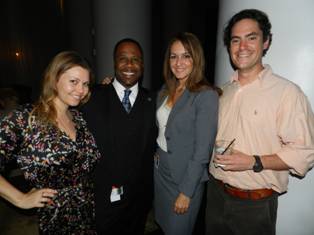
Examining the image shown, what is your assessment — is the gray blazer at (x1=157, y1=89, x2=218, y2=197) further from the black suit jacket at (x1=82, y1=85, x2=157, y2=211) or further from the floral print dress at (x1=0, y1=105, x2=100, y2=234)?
the floral print dress at (x1=0, y1=105, x2=100, y2=234)

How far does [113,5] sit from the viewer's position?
5.49 m

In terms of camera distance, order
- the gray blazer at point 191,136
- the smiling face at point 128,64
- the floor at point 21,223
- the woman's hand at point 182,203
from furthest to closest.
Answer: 1. the floor at point 21,223
2. the smiling face at point 128,64
3. the woman's hand at point 182,203
4. the gray blazer at point 191,136

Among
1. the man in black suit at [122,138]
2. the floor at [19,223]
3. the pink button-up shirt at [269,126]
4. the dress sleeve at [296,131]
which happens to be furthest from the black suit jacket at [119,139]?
the floor at [19,223]

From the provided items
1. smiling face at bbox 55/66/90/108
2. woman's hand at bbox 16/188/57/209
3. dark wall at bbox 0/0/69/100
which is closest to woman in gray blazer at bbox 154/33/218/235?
smiling face at bbox 55/66/90/108

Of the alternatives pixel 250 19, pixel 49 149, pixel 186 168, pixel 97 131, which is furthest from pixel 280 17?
pixel 49 149

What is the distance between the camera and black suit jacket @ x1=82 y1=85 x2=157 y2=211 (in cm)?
240

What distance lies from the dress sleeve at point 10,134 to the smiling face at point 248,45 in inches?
63.5

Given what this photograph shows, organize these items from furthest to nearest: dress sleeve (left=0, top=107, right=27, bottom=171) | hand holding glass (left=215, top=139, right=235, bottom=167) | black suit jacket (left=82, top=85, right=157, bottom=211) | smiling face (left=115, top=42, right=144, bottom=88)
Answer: smiling face (left=115, top=42, right=144, bottom=88) → black suit jacket (left=82, top=85, right=157, bottom=211) → hand holding glass (left=215, top=139, right=235, bottom=167) → dress sleeve (left=0, top=107, right=27, bottom=171)

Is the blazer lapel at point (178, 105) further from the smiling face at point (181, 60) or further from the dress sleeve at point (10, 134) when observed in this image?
the dress sleeve at point (10, 134)

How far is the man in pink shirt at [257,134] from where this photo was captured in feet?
5.74

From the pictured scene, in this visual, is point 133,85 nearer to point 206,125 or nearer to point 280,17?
point 206,125

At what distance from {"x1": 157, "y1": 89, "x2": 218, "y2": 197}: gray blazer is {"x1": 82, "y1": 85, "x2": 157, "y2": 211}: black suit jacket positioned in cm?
35

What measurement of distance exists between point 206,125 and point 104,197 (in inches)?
47.8

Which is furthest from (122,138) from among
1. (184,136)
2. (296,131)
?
(296,131)
